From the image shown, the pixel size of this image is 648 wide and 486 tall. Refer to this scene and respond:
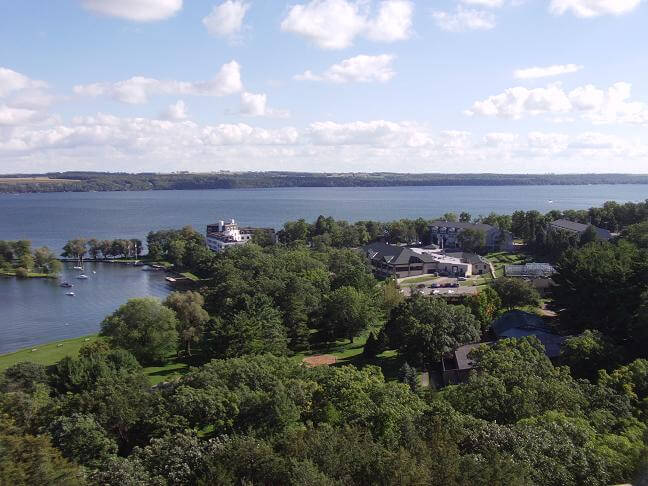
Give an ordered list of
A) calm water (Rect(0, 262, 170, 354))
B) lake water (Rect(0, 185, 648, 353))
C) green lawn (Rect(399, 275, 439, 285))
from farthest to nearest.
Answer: green lawn (Rect(399, 275, 439, 285)), lake water (Rect(0, 185, 648, 353)), calm water (Rect(0, 262, 170, 354))

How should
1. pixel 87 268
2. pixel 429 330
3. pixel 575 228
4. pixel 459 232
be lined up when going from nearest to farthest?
pixel 429 330 < pixel 575 228 < pixel 87 268 < pixel 459 232

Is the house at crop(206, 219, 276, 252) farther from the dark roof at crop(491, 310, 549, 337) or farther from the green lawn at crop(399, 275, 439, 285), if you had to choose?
the dark roof at crop(491, 310, 549, 337)

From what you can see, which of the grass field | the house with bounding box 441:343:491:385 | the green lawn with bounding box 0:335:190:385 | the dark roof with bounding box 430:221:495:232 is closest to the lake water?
the green lawn with bounding box 0:335:190:385

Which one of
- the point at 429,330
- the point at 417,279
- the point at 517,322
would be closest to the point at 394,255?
the point at 417,279

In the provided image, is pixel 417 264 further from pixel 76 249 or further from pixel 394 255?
pixel 76 249

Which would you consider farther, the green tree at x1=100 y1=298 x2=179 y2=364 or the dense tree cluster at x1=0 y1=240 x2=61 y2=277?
the dense tree cluster at x1=0 y1=240 x2=61 y2=277

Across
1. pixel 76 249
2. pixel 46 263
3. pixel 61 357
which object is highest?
pixel 76 249

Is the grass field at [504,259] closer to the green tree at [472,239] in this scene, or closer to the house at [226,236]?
the green tree at [472,239]
